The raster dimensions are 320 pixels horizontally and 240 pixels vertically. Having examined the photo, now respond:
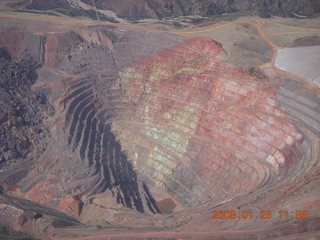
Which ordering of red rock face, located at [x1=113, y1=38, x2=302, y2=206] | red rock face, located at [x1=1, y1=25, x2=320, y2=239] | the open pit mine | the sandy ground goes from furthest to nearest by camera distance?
1. the sandy ground
2. red rock face, located at [x1=113, y1=38, x2=302, y2=206]
3. red rock face, located at [x1=1, y1=25, x2=320, y2=239]
4. the open pit mine

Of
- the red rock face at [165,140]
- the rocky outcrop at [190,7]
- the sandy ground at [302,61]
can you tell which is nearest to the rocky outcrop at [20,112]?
the red rock face at [165,140]

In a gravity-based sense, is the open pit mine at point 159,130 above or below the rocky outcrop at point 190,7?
below

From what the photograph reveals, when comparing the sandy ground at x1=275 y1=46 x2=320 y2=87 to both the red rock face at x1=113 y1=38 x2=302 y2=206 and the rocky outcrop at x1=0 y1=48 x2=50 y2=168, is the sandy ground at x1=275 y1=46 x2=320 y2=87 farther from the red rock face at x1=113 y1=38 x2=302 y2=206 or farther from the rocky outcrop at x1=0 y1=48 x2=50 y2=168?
the rocky outcrop at x1=0 y1=48 x2=50 y2=168

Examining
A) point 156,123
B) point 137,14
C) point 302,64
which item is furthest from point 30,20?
point 302,64

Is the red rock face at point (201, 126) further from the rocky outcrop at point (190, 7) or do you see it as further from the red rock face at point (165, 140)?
the rocky outcrop at point (190, 7)

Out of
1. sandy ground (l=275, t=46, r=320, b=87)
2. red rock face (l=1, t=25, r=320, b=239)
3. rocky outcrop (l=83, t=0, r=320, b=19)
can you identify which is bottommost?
red rock face (l=1, t=25, r=320, b=239)

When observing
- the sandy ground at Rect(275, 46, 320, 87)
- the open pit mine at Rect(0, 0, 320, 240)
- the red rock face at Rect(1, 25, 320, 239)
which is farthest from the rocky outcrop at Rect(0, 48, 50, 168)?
the sandy ground at Rect(275, 46, 320, 87)

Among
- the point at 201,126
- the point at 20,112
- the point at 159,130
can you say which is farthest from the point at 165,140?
the point at 20,112

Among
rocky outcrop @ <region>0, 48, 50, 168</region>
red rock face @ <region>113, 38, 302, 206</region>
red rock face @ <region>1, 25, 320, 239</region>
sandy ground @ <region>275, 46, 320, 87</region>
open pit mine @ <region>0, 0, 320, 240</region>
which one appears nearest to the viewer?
open pit mine @ <region>0, 0, 320, 240</region>

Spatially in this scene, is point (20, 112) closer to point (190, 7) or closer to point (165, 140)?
point (165, 140)
